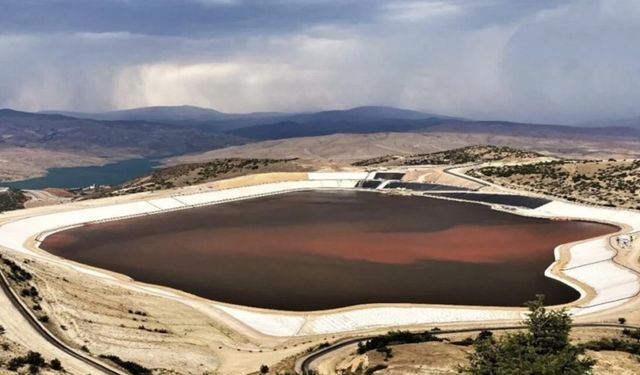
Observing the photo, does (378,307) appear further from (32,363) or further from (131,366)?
(32,363)

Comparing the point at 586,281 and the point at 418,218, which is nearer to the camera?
the point at 586,281

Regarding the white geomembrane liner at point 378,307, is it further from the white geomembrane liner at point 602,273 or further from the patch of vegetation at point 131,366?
the patch of vegetation at point 131,366

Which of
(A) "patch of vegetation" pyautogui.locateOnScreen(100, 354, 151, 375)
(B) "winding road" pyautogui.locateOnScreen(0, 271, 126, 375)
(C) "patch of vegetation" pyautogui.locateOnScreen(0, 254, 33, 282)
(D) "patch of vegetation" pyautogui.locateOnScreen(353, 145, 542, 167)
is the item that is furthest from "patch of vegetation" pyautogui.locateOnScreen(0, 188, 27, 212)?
(A) "patch of vegetation" pyautogui.locateOnScreen(100, 354, 151, 375)

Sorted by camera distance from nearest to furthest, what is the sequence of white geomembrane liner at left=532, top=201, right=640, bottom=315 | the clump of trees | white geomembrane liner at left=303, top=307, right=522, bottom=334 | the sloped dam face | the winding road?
the clump of trees → the winding road → white geomembrane liner at left=303, top=307, right=522, bottom=334 → white geomembrane liner at left=532, top=201, right=640, bottom=315 → the sloped dam face

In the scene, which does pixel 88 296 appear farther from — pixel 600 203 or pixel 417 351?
pixel 600 203

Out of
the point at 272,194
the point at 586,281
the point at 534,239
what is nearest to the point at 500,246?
the point at 534,239

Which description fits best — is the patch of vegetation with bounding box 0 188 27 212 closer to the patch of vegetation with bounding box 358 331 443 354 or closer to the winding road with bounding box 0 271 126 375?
the winding road with bounding box 0 271 126 375
